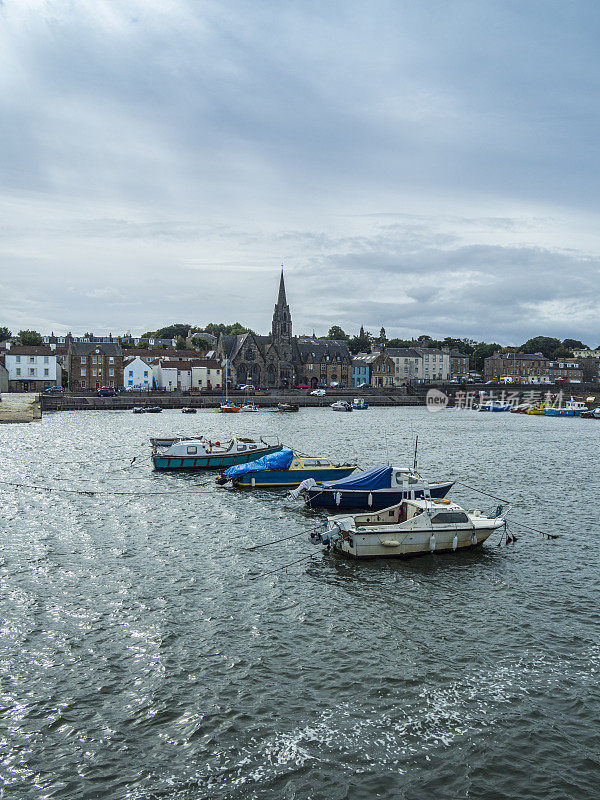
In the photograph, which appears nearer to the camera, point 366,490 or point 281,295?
point 366,490

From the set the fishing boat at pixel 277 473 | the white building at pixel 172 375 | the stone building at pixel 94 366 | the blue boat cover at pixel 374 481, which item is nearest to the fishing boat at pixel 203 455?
the fishing boat at pixel 277 473

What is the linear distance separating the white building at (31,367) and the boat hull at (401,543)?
145447 millimetres

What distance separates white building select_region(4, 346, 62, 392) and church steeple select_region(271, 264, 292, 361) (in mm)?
66687

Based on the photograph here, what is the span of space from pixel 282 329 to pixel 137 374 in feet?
165

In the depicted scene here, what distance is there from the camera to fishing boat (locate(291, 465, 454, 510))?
37516 millimetres

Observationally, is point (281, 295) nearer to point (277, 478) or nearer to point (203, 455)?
point (203, 455)

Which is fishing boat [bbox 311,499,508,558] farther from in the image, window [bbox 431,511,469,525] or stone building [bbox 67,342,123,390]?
stone building [bbox 67,342,123,390]

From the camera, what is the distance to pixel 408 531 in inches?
1135

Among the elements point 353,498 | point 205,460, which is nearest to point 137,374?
point 205,460

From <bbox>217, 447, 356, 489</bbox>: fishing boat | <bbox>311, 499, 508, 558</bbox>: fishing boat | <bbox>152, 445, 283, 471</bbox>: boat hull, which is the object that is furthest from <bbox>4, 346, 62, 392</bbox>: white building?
<bbox>311, 499, 508, 558</bbox>: fishing boat

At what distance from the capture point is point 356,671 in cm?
1861

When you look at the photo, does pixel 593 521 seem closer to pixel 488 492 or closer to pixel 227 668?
pixel 488 492

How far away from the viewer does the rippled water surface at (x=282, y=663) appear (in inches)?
560

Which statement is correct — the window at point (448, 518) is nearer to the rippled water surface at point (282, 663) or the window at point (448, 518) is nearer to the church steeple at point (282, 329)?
the rippled water surface at point (282, 663)
